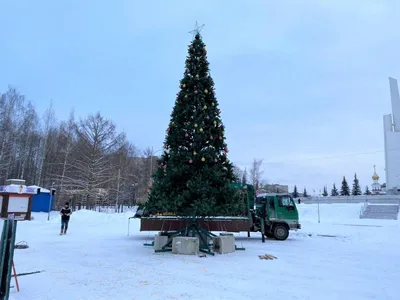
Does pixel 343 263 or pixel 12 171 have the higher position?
pixel 12 171

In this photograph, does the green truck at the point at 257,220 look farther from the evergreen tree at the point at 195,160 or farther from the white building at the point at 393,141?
the white building at the point at 393,141

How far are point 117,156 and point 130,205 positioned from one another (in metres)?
15.4

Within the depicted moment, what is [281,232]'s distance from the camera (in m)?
15.8

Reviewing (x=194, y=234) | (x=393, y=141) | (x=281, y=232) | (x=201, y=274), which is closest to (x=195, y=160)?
(x=194, y=234)

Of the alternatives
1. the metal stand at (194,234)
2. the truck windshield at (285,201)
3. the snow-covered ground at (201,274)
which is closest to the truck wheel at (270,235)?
the truck windshield at (285,201)

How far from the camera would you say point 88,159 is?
117 ft

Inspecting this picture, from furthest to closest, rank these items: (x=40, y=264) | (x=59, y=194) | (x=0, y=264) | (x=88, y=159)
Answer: (x=59, y=194) → (x=88, y=159) → (x=40, y=264) → (x=0, y=264)

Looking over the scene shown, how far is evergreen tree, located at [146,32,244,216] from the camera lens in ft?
34.3

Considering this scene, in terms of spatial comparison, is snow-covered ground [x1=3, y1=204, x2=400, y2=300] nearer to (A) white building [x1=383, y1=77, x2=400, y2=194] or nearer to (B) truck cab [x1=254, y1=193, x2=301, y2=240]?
(B) truck cab [x1=254, y1=193, x2=301, y2=240]

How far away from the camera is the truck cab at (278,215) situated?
52.0ft

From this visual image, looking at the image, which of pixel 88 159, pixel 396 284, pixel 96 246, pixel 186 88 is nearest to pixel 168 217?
pixel 96 246

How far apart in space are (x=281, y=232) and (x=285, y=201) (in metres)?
1.68

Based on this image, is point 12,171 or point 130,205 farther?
point 130,205

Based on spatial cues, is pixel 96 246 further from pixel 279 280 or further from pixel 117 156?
pixel 117 156
